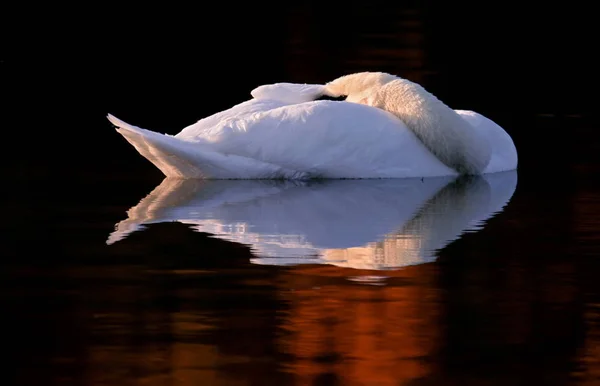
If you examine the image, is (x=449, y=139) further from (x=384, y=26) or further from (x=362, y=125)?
(x=384, y=26)

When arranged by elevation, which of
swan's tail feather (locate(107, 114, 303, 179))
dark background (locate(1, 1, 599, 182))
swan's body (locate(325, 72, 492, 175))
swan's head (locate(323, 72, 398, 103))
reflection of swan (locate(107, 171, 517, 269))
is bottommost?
reflection of swan (locate(107, 171, 517, 269))

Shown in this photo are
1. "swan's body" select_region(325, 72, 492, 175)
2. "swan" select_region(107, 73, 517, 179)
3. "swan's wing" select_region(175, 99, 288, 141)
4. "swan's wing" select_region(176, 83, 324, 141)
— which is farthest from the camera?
"swan's body" select_region(325, 72, 492, 175)

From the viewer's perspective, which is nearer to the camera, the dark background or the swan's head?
the swan's head

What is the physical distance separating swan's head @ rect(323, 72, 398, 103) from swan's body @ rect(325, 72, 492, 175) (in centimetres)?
1

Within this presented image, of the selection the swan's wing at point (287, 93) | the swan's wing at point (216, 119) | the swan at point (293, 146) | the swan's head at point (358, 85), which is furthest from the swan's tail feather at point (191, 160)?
the swan's head at point (358, 85)

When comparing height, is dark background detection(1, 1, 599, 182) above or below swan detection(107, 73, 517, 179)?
above

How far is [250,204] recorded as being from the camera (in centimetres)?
1150

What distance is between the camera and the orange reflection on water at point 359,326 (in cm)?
657

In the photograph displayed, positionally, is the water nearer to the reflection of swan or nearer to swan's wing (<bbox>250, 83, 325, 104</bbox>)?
the reflection of swan

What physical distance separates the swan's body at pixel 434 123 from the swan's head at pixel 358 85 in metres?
0.01

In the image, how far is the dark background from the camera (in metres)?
16.4

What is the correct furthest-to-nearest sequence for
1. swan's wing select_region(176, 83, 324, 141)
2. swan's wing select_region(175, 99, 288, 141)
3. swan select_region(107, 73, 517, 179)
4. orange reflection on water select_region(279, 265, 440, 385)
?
swan's wing select_region(176, 83, 324, 141) < swan's wing select_region(175, 99, 288, 141) < swan select_region(107, 73, 517, 179) < orange reflection on water select_region(279, 265, 440, 385)

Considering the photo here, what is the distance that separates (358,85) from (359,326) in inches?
271

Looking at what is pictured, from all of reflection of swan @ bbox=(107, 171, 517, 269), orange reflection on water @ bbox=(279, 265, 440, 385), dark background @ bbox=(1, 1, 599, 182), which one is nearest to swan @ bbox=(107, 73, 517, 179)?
reflection of swan @ bbox=(107, 171, 517, 269)
